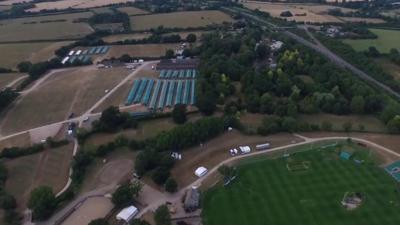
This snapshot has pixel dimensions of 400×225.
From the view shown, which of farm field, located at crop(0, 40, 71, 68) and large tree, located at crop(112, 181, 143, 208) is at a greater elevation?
farm field, located at crop(0, 40, 71, 68)

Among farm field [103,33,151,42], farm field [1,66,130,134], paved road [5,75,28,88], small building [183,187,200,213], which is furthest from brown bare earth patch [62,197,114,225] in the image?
farm field [103,33,151,42]

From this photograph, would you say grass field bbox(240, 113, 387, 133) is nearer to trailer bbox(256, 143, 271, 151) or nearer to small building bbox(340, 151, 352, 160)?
trailer bbox(256, 143, 271, 151)

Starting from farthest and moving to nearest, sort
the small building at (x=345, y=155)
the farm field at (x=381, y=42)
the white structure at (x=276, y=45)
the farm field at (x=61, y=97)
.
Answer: the farm field at (x=381, y=42)
the white structure at (x=276, y=45)
the farm field at (x=61, y=97)
the small building at (x=345, y=155)

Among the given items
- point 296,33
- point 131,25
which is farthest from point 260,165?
point 131,25

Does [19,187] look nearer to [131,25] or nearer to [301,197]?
[301,197]

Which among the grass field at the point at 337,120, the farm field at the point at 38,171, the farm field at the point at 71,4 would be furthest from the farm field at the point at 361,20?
the farm field at the point at 38,171

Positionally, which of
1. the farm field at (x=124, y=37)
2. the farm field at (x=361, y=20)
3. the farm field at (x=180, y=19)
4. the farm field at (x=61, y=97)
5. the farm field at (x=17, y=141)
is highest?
the farm field at (x=180, y=19)

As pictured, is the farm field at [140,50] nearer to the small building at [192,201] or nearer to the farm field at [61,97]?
the farm field at [61,97]

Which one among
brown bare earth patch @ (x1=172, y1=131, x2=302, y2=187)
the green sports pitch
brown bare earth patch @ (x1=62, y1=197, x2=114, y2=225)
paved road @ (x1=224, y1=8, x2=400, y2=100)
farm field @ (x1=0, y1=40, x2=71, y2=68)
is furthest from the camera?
farm field @ (x1=0, y1=40, x2=71, y2=68)
